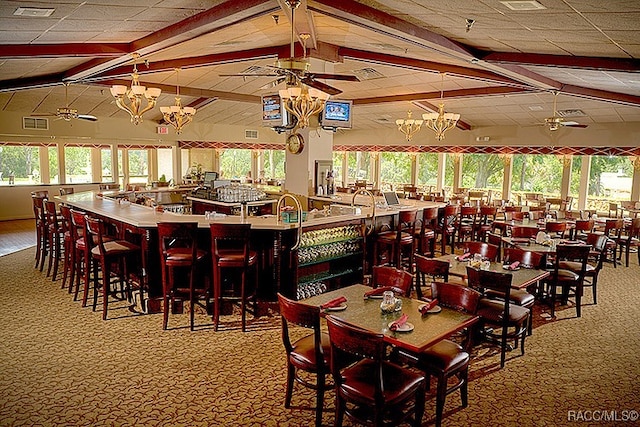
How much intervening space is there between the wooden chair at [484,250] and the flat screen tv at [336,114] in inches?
139

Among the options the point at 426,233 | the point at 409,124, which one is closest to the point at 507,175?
the point at 409,124

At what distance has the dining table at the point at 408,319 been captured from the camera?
311 centimetres

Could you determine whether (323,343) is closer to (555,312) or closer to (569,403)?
(569,403)

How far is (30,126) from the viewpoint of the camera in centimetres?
1291

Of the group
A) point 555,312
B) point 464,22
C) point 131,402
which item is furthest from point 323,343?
point 555,312

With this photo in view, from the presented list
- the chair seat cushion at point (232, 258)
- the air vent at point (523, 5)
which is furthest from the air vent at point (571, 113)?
the chair seat cushion at point (232, 258)

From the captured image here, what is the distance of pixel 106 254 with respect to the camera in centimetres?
555

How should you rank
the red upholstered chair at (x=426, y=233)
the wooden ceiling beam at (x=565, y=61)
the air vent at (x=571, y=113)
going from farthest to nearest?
1. the air vent at (x=571, y=113)
2. the red upholstered chair at (x=426, y=233)
3. the wooden ceiling beam at (x=565, y=61)

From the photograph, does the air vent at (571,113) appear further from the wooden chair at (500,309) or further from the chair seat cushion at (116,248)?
the chair seat cushion at (116,248)

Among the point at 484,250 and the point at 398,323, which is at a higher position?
the point at 484,250

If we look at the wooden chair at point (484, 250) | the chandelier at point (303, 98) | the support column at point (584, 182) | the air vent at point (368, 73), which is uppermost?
the air vent at point (368, 73)

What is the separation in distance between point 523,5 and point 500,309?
8.92 feet

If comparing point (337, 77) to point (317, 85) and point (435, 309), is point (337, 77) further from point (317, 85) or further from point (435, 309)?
point (435, 309)

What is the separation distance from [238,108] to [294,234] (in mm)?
9935
